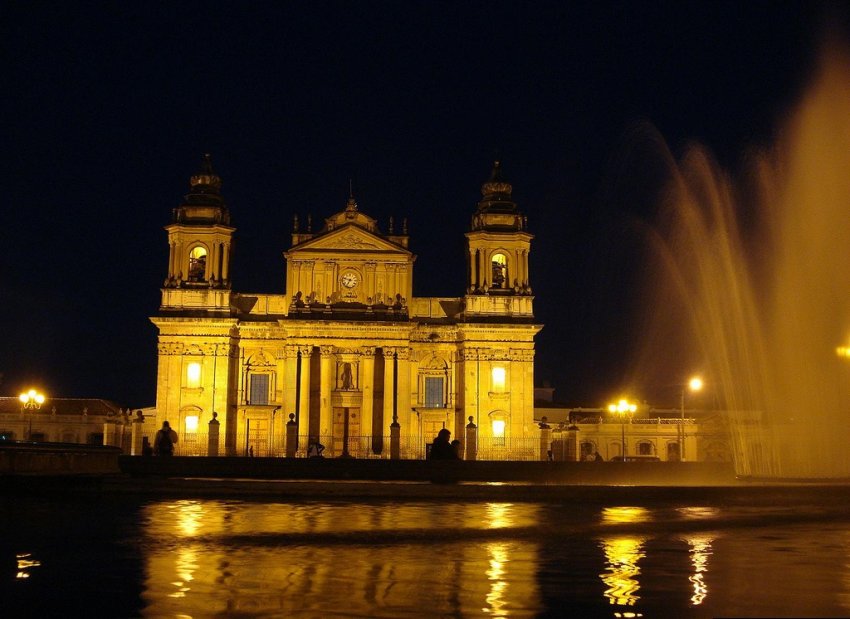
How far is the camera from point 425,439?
56344mm

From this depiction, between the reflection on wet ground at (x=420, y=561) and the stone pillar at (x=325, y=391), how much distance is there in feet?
118

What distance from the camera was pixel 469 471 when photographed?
91.9 ft

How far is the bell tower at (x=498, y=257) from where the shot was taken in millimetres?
56938

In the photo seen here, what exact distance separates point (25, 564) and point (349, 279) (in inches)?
1799

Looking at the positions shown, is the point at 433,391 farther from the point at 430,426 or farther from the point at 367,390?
the point at 367,390

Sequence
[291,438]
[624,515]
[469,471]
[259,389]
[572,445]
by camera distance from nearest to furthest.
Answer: [624,515] → [469,471] → [291,438] → [572,445] → [259,389]

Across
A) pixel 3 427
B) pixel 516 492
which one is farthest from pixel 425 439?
pixel 516 492

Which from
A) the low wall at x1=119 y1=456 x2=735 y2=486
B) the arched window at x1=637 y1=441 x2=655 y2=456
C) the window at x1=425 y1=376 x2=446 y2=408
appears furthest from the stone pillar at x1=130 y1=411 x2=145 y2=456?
the arched window at x1=637 y1=441 x2=655 y2=456

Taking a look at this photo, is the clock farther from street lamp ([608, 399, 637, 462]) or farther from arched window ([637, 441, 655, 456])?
arched window ([637, 441, 655, 456])

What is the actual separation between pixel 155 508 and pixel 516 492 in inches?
289

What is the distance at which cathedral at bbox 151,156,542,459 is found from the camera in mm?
55062

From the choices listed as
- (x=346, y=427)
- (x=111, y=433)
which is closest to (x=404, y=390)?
(x=346, y=427)

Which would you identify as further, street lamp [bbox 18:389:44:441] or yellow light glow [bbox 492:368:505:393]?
yellow light glow [bbox 492:368:505:393]

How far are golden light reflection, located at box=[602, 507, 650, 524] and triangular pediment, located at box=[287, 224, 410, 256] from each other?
1492 inches
